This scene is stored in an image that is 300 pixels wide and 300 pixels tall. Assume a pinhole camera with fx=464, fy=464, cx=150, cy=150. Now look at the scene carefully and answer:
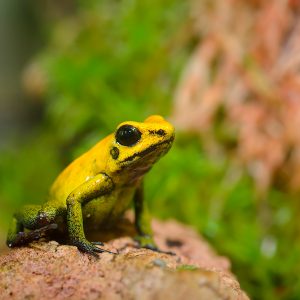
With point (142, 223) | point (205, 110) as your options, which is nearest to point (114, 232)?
point (142, 223)

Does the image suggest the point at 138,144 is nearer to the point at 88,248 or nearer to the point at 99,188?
the point at 99,188

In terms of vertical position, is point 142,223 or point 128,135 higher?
point 128,135

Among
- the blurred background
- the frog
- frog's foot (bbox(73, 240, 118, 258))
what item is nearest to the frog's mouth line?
the frog

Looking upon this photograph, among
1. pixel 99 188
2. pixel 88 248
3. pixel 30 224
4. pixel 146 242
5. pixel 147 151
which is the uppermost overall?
pixel 147 151

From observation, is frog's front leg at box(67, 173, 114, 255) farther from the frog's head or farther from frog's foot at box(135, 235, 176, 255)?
frog's foot at box(135, 235, 176, 255)

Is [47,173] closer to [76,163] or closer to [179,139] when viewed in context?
[179,139]

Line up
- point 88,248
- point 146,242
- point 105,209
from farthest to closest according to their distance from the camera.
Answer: point 146,242 → point 105,209 → point 88,248

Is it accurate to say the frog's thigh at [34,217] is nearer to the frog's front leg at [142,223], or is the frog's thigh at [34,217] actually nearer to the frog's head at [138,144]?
the frog's head at [138,144]
